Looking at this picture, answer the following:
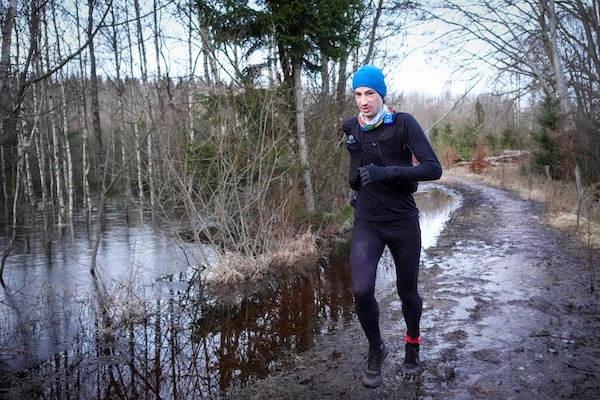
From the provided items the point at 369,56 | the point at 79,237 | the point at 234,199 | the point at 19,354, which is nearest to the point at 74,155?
the point at 79,237

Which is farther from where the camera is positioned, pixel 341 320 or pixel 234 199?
pixel 234 199

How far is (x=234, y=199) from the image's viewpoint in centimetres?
871

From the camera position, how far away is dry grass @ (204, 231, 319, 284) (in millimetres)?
8102

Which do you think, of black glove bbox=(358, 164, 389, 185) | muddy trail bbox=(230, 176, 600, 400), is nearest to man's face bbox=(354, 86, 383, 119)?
black glove bbox=(358, 164, 389, 185)

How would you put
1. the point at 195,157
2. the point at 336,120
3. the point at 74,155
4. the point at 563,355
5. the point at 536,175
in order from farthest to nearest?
the point at 74,155, the point at 536,175, the point at 336,120, the point at 195,157, the point at 563,355

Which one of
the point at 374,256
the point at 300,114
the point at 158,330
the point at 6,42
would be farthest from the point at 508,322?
the point at 300,114

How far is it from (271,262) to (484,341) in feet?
17.4

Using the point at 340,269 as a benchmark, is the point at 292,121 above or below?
above

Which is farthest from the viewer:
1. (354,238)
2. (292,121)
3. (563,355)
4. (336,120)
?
(336,120)

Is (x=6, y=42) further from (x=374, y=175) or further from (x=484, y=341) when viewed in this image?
(x=484, y=341)

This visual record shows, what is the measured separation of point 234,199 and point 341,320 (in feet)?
13.0

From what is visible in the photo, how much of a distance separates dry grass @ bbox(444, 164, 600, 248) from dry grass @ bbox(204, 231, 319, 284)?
513 cm

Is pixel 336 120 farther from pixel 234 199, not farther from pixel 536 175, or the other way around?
pixel 536 175

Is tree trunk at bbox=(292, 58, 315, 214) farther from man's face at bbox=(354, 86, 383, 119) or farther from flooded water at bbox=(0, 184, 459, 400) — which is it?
man's face at bbox=(354, 86, 383, 119)
